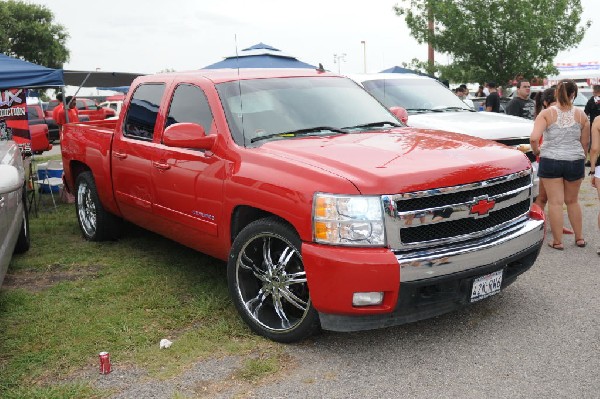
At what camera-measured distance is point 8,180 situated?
139 inches

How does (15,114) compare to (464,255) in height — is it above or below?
above

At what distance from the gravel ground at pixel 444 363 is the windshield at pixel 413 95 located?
464cm

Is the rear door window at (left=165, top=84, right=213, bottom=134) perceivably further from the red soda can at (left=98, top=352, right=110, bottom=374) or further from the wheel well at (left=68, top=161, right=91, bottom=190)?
the wheel well at (left=68, top=161, right=91, bottom=190)

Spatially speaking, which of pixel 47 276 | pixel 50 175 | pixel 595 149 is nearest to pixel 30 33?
pixel 50 175

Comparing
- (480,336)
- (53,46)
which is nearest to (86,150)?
(480,336)

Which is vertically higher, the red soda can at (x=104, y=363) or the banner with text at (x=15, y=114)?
the banner with text at (x=15, y=114)

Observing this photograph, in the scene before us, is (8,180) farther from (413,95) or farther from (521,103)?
(521,103)

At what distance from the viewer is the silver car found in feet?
11.7

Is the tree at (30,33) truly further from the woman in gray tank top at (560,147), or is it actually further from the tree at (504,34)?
the woman in gray tank top at (560,147)

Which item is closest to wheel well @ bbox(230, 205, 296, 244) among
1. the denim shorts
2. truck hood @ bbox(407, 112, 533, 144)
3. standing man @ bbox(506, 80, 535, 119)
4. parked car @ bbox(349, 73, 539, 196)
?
the denim shorts

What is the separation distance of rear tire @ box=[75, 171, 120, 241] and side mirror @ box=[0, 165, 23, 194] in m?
3.16

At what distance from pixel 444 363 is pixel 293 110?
222cm

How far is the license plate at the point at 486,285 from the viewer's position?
399cm

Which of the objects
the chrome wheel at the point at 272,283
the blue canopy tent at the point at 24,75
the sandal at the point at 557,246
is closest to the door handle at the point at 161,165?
the chrome wheel at the point at 272,283
